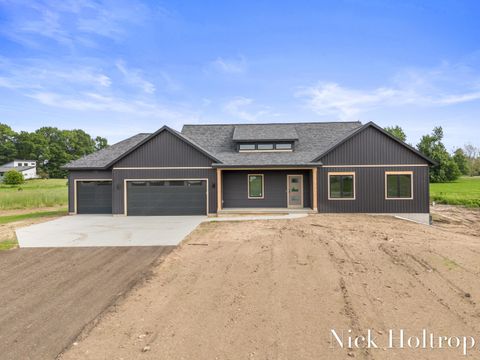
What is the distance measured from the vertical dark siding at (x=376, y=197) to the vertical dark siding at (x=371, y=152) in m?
0.41

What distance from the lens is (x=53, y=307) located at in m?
4.45

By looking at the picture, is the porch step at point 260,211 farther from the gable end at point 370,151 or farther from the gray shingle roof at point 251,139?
the gable end at point 370,151

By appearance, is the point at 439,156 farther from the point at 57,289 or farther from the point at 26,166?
the point at 26,166

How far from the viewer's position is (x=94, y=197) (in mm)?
15633

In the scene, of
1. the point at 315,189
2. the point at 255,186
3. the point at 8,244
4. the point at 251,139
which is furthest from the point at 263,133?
the point at 8,244

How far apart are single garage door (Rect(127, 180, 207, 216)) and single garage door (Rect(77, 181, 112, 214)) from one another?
186cm

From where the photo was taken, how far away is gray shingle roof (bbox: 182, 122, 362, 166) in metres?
15.0

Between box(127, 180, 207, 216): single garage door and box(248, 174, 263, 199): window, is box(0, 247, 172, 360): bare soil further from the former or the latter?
box(248, 174, 263, 199): window

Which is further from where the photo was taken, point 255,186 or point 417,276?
point 255,186

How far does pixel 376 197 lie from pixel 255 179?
283 inches

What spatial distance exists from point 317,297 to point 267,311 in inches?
45.0

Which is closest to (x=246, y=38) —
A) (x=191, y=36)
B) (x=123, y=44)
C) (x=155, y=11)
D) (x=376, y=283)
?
(x=191, y=36)

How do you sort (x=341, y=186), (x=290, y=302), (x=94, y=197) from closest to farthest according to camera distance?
(x=290, y=302) → (x=341, y=186) → (x=94, y=197)

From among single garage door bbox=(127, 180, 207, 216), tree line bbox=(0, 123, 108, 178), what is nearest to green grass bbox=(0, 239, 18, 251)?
single garage door bbox=(127, 180, 207, 216)
